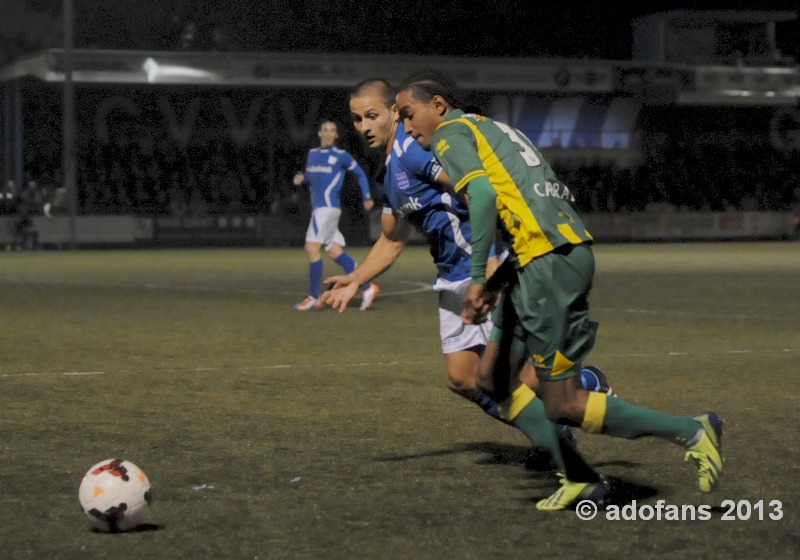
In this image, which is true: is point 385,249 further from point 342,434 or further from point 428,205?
point 342,434

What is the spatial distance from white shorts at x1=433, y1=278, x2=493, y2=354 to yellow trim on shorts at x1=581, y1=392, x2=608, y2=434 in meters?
1.07

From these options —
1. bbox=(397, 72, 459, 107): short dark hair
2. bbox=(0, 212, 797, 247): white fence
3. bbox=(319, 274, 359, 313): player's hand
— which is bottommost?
bbox=(0, 212, 797, 247): white fence

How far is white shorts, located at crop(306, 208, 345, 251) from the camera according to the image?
15961 millimetres

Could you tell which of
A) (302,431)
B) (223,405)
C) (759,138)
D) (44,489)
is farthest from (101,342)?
(759,138)

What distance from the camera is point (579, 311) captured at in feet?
16.7

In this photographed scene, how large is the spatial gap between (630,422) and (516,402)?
2.12ft

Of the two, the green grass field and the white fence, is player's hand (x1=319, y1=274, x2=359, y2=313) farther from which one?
the white fence

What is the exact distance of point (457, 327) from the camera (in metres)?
6.20

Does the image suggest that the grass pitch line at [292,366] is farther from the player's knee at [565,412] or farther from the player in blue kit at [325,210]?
the player's knee at [565,412]

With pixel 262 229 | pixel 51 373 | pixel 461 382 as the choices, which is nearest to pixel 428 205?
pixel 461 382

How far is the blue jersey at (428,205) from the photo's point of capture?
616 centimetres

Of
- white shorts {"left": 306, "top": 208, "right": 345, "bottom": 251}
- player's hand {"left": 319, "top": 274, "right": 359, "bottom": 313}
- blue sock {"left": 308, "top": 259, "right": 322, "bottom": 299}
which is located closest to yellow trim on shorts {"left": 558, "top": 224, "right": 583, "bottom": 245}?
player's hand {"left": 319, "top": 274, "right": 359, "bottom": 313}

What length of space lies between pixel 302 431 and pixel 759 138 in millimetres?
45395

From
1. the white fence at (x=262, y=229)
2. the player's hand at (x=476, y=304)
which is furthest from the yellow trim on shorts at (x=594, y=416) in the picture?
the white fence at (x=262, y=229)
